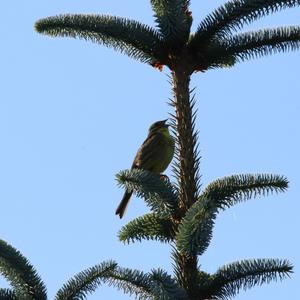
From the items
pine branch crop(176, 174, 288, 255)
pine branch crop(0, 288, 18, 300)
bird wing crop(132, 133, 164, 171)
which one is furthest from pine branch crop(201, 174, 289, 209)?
bird wing crop(132, 133, 164, 171)

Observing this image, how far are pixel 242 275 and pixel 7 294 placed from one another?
1.43m

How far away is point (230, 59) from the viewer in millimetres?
5973

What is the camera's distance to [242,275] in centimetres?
493

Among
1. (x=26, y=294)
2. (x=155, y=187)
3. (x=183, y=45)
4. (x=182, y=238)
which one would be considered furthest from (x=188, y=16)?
(x=26, y=294)

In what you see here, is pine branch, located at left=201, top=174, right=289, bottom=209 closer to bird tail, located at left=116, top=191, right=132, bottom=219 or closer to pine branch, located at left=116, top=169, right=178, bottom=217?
pine branch, located at left=116, top=169, right=178, bottom=217

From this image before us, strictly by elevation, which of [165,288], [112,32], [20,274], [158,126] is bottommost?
[165,288]

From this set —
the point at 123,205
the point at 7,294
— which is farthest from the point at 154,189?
the point at 123,205

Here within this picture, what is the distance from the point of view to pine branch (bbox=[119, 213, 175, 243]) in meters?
5.49

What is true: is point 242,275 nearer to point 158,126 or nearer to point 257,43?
point 257,43

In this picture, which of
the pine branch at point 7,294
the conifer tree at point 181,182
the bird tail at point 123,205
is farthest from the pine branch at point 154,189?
the bird tail at point 123,205

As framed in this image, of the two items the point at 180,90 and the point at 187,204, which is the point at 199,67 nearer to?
the point at 180,90

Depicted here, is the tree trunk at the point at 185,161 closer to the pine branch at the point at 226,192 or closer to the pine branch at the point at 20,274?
the pine branch at the point at 226,192

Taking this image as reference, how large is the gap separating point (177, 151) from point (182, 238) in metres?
1.00

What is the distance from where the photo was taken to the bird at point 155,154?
7.89 meters
